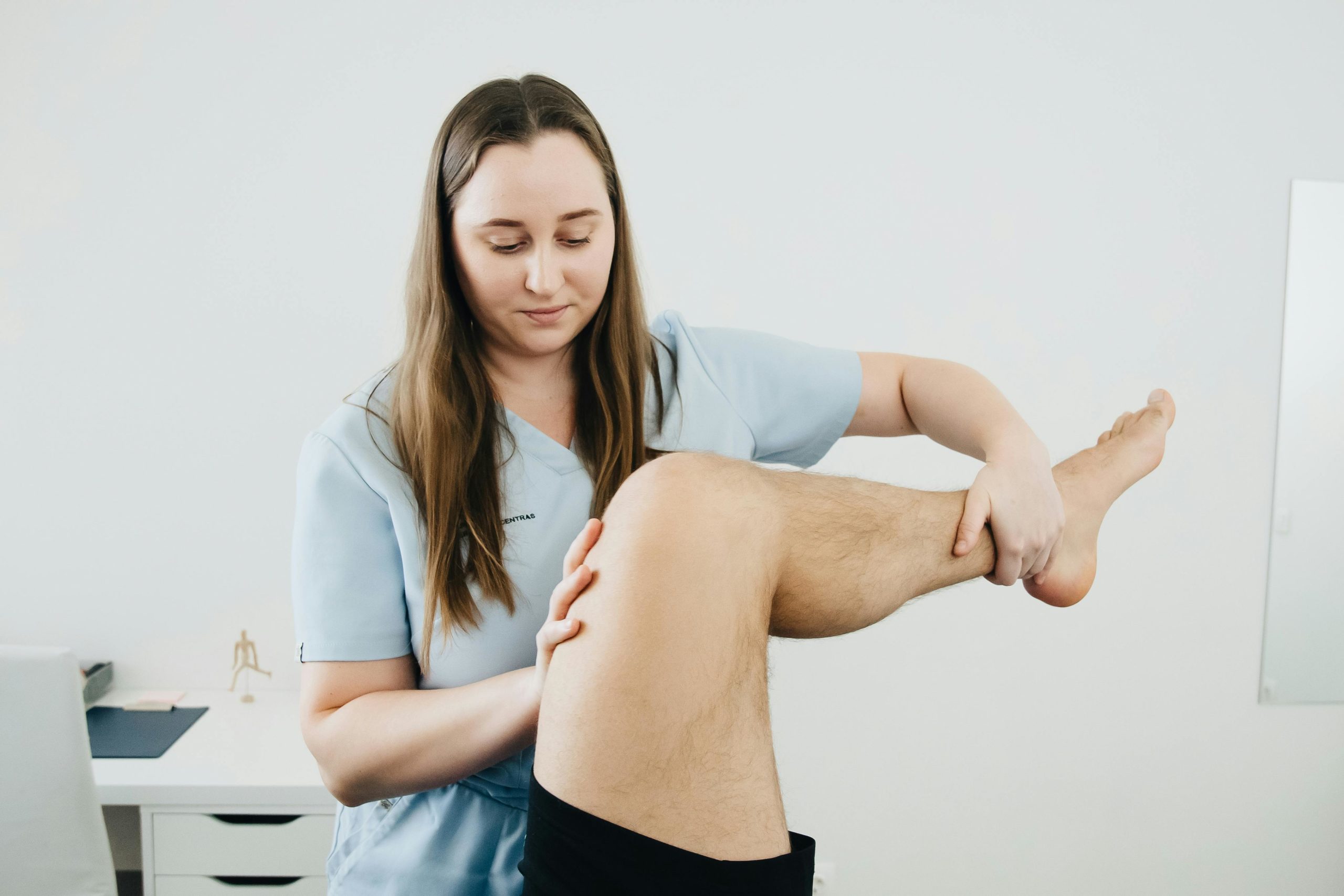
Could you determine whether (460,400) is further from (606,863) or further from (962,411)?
(962,411)

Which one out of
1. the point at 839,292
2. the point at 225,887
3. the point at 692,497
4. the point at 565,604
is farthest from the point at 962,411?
the point at 225,887

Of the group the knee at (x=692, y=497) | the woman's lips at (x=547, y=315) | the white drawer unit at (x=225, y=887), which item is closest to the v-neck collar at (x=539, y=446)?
the woman's lips at (x=547, y=315)

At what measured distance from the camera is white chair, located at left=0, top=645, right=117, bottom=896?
128 cm

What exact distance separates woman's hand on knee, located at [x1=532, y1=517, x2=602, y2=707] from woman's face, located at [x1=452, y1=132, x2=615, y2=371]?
28 cm

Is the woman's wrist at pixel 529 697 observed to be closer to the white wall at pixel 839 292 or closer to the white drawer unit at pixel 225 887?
the white drawer unit at pixel 225 887

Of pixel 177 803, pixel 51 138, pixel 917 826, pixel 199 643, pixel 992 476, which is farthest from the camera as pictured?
pixel 917 826

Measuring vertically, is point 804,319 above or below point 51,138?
below

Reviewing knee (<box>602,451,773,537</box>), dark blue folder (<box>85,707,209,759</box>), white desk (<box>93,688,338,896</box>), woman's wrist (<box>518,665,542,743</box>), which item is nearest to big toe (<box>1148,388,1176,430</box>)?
knee (<box>602,451,773,537</box>)

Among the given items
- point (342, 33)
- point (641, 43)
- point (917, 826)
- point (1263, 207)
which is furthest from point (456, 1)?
point (917, 826)

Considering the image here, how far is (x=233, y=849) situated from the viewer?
1581 mm

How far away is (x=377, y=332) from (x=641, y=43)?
0.84 m

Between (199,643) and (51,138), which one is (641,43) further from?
(199,643)

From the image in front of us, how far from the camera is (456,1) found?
6.17 feet

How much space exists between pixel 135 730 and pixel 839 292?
171 centimetres
